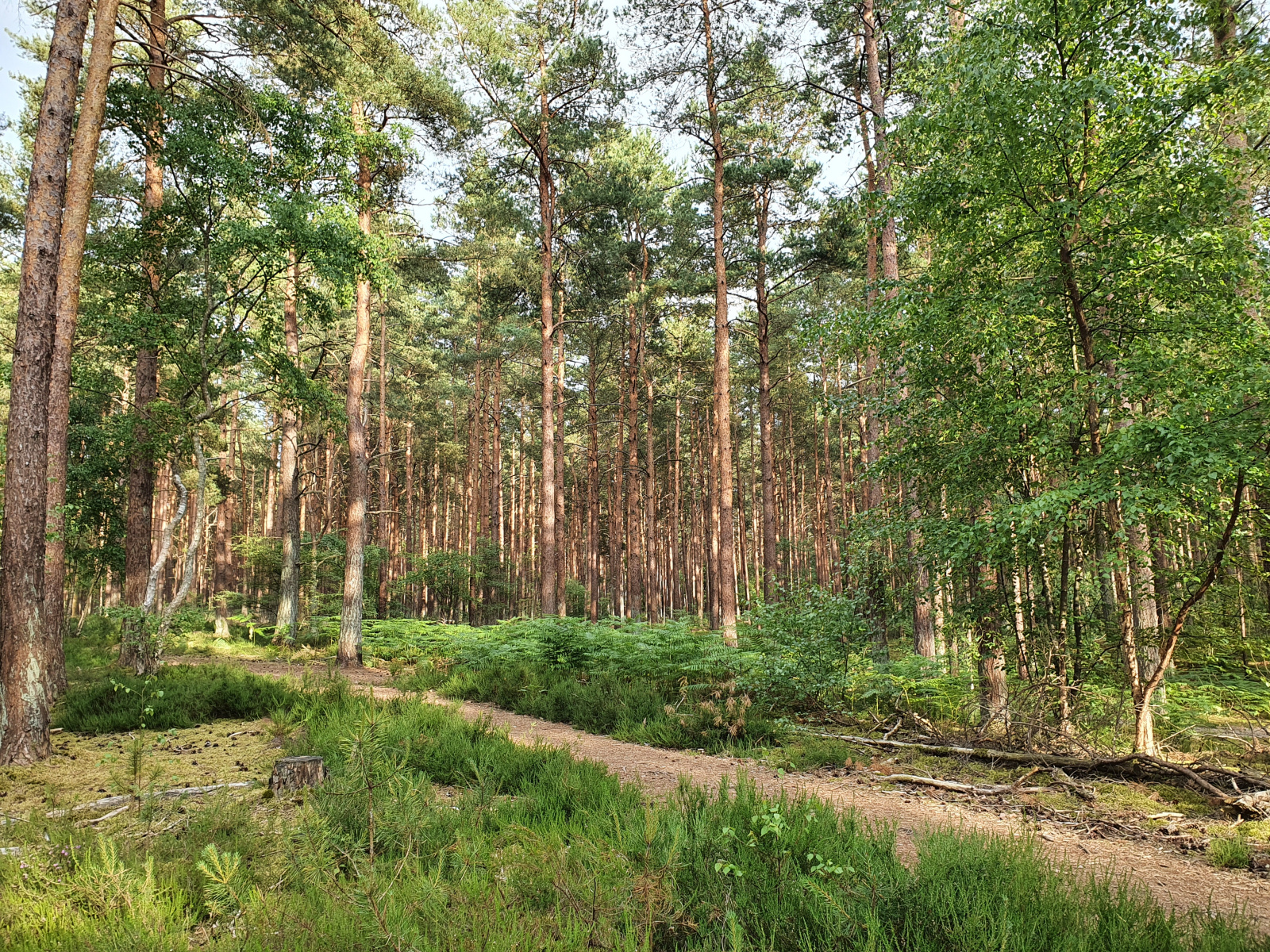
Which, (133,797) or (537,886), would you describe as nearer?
(537,886)

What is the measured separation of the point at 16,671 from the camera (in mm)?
5828

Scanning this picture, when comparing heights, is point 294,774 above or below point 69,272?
below

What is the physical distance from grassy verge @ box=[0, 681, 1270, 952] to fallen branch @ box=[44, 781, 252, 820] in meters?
0.64

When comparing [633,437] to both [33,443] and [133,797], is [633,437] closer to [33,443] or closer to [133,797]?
[33,443]

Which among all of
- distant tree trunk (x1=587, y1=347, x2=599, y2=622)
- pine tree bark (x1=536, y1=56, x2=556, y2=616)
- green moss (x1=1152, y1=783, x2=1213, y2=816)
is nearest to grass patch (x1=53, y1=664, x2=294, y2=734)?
pine tree bark (x1=536, y1=56, x2=556, y2=616)

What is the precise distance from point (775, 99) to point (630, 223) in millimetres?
6852

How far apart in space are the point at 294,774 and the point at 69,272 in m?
6.87

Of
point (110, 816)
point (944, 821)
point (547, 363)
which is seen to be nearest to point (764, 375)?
point (547, 363)

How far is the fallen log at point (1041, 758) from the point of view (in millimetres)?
5059

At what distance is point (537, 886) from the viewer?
2986 mm

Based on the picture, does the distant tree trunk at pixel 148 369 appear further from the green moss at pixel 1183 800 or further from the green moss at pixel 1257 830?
the green moss at pixel 1257 830

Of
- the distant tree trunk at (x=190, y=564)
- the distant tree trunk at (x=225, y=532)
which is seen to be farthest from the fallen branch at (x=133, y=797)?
the distant tree trunk at (x=225, y=532)

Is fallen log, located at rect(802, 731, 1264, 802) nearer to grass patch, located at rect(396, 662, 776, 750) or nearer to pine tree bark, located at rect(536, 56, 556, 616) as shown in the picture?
grass patch, located at rect(396, 662, 776, 750)

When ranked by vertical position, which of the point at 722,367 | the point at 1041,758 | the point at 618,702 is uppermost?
the point at 722,367
